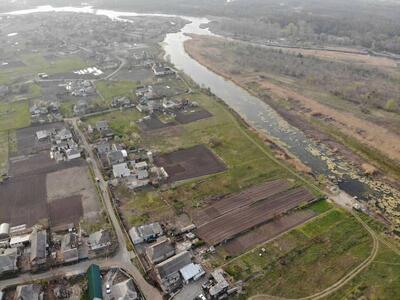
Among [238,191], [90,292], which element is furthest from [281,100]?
[90,292]

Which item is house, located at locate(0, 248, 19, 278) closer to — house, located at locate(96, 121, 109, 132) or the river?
house, located at locate(96, 121, 109, 132)

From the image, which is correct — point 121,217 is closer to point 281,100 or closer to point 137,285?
point 137,285

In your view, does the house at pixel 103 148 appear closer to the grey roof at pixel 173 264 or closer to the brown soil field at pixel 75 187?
the brown soil field at pixel 75 187

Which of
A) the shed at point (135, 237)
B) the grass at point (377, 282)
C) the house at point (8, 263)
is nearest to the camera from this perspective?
the grass at point (377, 282)

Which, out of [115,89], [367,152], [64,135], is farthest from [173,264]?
[115,89]

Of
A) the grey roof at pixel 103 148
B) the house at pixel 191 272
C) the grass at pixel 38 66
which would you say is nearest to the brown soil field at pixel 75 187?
the grey roof at pixel 103 148
